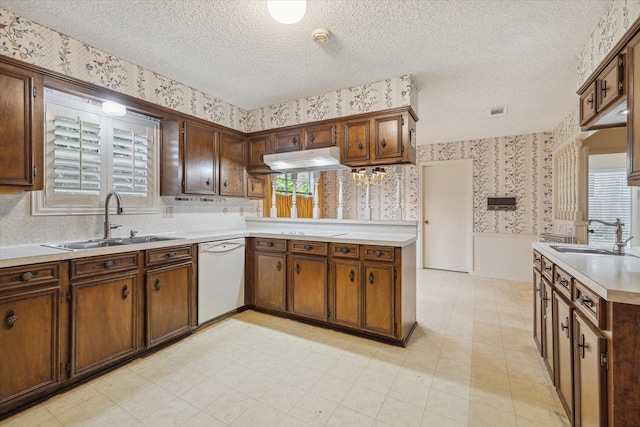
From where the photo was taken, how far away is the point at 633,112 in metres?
1.36

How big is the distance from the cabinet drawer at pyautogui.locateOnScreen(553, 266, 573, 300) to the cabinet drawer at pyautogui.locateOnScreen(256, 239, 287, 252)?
7.31 feet

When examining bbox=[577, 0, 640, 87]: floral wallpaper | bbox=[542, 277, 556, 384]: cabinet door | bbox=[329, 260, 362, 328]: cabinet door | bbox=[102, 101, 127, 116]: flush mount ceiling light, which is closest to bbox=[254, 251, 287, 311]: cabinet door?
bbox=[329, 260, 362, 328]: cabinet door

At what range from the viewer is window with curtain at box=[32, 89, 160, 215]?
7.27 ft

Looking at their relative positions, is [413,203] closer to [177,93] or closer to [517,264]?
[517,264]

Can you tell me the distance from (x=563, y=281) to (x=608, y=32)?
1579 mm

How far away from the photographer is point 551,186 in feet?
15.0

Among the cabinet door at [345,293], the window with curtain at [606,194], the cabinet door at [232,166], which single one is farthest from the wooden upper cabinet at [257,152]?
the window with curtain at [606,194]

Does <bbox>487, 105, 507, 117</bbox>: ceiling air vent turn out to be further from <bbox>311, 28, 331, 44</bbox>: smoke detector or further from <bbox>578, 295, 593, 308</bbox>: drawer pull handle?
<bbox>578, 295, 593, 308</bbox>: drawer pull handle

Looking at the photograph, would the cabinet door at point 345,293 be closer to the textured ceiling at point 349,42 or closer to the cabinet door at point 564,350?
the cabinet door at point 564,350

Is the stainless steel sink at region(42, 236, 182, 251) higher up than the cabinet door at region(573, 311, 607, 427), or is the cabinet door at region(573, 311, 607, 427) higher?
the stainless steel sink at region(42, 236, 182, 251)

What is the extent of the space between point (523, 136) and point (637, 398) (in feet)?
15.8

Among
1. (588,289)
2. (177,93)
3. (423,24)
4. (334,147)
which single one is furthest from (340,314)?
(177,93)

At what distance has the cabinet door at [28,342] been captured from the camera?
5.24 feet

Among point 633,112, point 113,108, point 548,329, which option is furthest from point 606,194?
point 113,108
